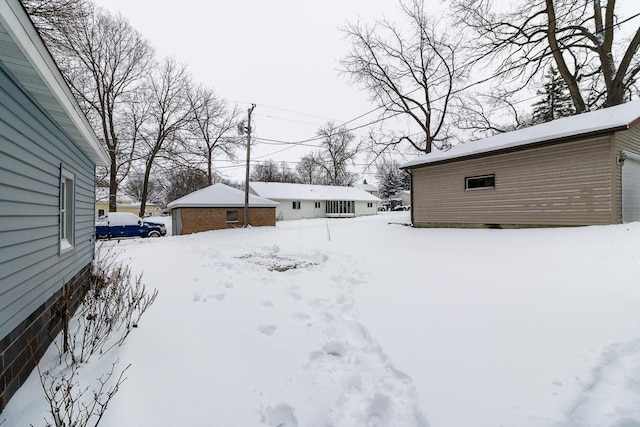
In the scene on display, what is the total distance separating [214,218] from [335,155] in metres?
26.3

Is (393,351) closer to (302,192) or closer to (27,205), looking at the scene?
(27,205)

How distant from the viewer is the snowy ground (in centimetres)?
225

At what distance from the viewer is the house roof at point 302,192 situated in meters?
29.4

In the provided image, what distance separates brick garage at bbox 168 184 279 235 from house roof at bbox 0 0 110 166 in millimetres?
14757

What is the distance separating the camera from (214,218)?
61.7 ft

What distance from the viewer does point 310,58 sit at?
2091 cm

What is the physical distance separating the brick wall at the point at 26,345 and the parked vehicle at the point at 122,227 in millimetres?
15413

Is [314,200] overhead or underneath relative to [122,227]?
overhead

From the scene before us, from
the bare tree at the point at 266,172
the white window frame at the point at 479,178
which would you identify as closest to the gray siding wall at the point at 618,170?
the white window frame at the point at 479,178

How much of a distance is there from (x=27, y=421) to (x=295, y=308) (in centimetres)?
292

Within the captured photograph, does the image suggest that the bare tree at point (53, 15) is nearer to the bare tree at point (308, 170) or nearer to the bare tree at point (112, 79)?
the bare tree at point (112, 79)

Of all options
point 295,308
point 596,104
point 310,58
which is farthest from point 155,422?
point 596,104

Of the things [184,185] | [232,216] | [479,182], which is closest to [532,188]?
[479,182]

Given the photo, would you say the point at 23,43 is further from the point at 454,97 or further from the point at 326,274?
the point at 454,97
